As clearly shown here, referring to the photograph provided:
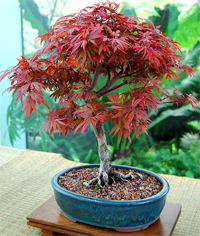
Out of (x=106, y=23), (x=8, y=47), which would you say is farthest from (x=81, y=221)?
(x=8, y=47)

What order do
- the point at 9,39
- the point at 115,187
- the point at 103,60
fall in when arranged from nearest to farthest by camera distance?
1. the point at 103,60
2. the point at 115,187
3. the point at 9,39

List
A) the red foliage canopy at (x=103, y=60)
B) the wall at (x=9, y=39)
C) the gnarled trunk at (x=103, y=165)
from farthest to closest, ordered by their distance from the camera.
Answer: the wall at (x=9, y=39) → the gnarled trunk at (x=103, y=165) → the red foliage canopy at (x=103, y=60)

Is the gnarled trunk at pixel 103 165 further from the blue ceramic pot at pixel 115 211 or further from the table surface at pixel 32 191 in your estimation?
the table surface at pixel 32 191

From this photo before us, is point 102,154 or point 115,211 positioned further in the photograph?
point 102,154

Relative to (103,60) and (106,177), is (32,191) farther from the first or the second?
(103,60)

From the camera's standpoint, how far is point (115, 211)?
0.87 metres

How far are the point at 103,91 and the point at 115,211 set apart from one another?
46 centimetres

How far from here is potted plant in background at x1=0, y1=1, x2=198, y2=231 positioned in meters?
0.80

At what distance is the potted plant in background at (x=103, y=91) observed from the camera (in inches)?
31.3

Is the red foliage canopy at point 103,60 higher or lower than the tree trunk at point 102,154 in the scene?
Answer: higher

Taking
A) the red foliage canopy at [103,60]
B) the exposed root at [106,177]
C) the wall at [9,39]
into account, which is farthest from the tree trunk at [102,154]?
the wall at [9,39]

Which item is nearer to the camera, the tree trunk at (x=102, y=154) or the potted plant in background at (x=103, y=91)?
the potted plant in background at (x=103, y=91)

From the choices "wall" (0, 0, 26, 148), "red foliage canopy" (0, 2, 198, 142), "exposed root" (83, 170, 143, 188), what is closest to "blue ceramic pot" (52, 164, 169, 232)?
"exposed root" (83, 170, 143, 188)

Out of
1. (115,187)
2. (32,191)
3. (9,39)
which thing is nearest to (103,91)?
(115,187)
